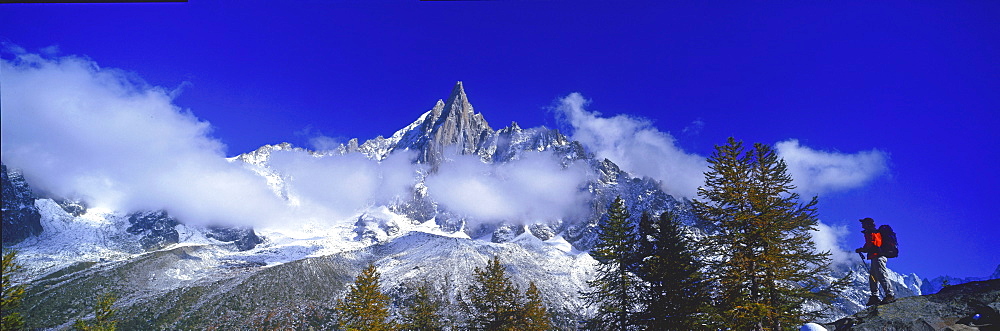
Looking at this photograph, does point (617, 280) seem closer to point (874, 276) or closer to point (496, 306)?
point (874, 276)

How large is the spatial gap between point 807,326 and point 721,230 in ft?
22.7

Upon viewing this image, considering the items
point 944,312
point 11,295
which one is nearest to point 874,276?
point 944,312

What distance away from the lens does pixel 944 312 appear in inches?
857

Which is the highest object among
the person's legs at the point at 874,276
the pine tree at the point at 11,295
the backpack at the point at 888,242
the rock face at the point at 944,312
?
the backpack at the point at 888,242

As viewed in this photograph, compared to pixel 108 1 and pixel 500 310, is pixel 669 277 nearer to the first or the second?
pixel 500 310

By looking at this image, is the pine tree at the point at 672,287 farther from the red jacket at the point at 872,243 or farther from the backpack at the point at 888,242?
the backpack at the point at 888,242

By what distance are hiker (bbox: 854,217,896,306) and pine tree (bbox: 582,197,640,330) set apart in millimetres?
12784

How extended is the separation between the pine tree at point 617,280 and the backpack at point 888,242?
44.0 ft

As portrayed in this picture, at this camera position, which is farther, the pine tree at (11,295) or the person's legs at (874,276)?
the pine tree at (11,295)

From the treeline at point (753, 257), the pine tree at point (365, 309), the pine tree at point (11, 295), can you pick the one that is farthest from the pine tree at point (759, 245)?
the pine tree at point (11, 295)

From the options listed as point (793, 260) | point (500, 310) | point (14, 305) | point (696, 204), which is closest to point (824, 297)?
point (793, 260)

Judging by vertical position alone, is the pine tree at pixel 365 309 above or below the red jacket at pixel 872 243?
below

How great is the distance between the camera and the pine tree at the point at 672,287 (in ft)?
98.1

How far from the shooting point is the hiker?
931 inches
